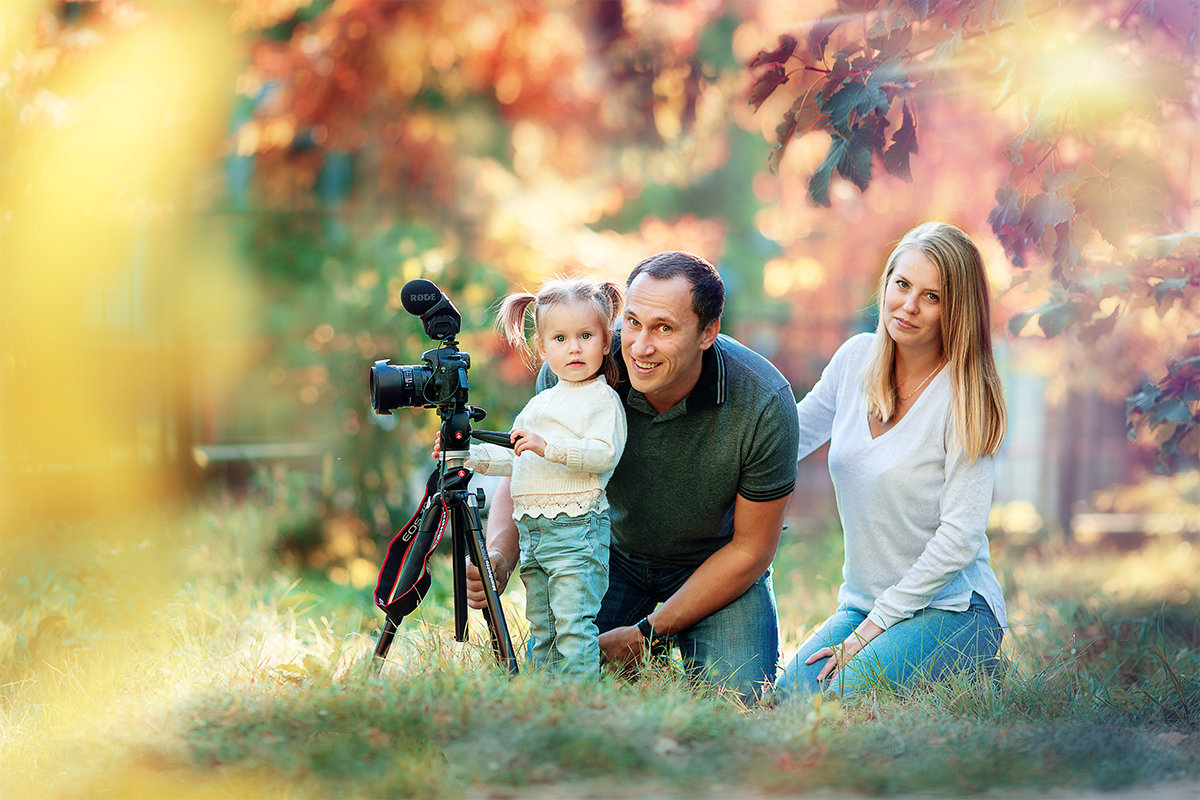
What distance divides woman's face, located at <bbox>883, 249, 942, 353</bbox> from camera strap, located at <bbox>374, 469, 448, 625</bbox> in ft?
4.69

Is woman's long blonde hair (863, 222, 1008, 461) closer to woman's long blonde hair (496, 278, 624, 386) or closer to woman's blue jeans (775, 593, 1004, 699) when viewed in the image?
woman's blue jeans (775, 593, 1004, 699)

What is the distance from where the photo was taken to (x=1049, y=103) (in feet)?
9.91

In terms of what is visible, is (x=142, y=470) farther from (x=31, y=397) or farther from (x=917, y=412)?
(x=917, y=412)

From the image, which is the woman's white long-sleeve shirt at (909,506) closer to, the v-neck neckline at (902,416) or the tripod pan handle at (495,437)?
the v-neck neckline at (902,416)

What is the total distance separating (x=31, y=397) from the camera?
4824 mm

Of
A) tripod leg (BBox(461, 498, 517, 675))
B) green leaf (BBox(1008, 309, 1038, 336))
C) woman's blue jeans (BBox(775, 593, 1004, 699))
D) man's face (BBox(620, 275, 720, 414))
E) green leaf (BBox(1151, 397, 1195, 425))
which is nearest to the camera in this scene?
tripod leg (BBox(461, 498, 517, 675))

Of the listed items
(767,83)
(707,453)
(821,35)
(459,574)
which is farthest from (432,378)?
(821,35)

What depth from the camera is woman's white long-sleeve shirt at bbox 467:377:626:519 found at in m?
2.79

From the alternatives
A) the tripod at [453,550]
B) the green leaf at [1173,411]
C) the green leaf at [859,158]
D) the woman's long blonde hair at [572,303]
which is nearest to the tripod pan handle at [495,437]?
the tripod at [453,550]

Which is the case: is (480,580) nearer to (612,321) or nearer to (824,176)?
(612,321)

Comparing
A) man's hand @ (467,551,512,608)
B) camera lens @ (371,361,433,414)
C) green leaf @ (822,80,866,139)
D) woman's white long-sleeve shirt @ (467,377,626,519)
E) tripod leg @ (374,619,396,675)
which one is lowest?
tripod leg @ (374,619,396,675)

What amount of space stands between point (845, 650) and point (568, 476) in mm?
993

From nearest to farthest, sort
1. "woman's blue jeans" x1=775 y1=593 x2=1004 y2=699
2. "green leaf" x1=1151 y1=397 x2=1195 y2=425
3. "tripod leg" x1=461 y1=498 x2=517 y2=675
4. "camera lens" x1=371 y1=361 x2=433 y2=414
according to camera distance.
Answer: "camera lens" x1=371 y1=361 x2=433 y2=414 → "tripod leg" x1=461 y1=498 x2=517 y2=675 → "woman's blue jeans" x1=775 y1=593 x2=1004 y2=699 → "green leaf" x1=1151 y1=397 x2=1195 y2=425

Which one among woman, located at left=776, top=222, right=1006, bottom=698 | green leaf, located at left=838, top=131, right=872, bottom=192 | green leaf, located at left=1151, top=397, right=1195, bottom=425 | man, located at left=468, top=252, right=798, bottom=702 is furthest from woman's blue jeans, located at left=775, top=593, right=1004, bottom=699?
green leaf, located at left=838, top=131, right=872, bottom=192
